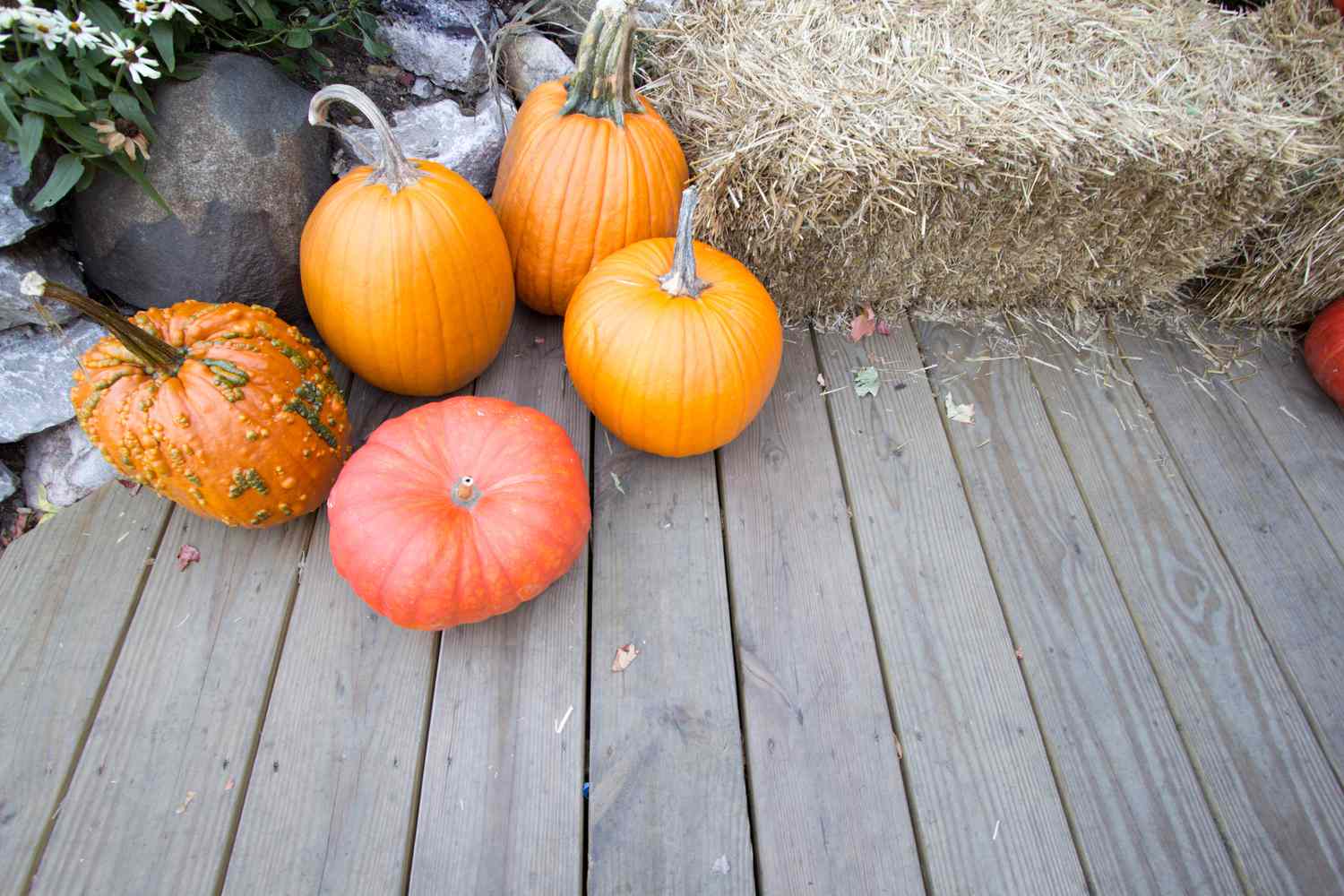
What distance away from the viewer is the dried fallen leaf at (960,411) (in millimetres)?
2275

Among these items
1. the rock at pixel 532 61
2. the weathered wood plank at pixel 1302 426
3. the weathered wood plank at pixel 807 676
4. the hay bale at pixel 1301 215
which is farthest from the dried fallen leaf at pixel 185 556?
the hay bale at pixel 1301 215

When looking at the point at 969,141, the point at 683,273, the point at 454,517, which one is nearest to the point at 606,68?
the point at 683,273

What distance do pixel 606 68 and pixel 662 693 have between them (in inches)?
61.3

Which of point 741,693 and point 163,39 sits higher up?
point 163,39

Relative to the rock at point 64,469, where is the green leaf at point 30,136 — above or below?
above

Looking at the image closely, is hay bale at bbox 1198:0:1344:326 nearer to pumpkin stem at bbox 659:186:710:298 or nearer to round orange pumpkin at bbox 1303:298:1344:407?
round orange pumpkin at bbox 1303:298:1344:407

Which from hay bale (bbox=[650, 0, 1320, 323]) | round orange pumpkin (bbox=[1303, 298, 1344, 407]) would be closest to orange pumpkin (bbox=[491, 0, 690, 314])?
hay bale (bbox=[650, 0, 1320, 323])

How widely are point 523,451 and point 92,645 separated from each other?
1.07m

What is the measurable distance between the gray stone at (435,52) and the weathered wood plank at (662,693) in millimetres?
1276

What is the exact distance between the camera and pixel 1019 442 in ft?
7.36

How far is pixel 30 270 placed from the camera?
1.77 metres

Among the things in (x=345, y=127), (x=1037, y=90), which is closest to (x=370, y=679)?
(x=345, y=127)

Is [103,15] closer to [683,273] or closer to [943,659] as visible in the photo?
[683,273]

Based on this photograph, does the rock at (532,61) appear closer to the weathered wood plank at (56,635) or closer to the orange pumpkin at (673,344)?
the orange pumpkin at (673,344)
